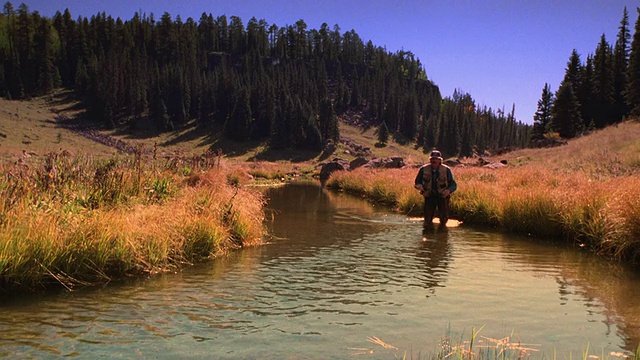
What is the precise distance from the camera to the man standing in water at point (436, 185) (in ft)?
48.7

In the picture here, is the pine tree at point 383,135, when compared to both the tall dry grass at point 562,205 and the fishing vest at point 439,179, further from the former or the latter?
the fishing vest at point 439,179

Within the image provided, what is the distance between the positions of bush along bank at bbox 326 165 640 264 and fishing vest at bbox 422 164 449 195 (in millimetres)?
2046

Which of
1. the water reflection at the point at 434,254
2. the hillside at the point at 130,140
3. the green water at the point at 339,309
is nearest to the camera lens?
the green water at the point at 339,309

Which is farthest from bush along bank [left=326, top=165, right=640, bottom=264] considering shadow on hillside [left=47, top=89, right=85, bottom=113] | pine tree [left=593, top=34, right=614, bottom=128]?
Answer: shadow on hillside [left=47, top=89, right=85, bottom=113]

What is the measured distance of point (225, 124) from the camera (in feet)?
379

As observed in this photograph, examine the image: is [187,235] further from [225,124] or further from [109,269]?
[225,124]

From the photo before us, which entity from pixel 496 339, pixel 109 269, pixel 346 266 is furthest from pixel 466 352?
pixel 109 269

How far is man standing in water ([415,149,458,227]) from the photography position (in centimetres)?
1485

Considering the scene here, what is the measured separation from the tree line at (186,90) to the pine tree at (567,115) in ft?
180

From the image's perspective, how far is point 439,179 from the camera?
15.0 meters

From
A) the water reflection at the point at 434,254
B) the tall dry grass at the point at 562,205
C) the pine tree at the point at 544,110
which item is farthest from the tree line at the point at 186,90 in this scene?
the water reflection at the point at 434,254

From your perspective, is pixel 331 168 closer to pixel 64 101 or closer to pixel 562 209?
pixel 562 209

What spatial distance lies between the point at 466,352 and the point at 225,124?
4521 inches

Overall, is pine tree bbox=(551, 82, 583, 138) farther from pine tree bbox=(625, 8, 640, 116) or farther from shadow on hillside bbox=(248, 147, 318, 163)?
shadow on hillside bbox=(248, 147, 318, 163)
